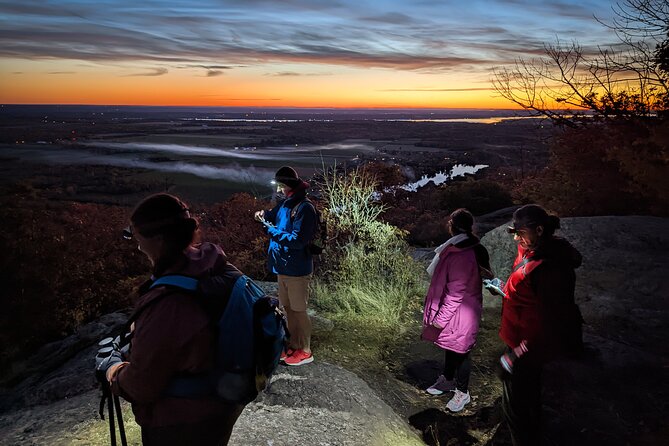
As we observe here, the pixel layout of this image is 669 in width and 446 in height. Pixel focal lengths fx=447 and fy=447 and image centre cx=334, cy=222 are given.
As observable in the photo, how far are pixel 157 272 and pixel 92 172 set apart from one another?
59.7 metres

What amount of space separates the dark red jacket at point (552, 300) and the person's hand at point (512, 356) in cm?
4

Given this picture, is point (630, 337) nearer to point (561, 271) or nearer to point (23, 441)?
point (561, 271)

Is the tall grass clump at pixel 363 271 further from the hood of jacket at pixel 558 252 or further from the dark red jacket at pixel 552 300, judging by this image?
the hood of jacket at pixel 558 252

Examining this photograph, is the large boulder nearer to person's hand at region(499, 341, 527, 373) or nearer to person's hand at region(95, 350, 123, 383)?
person's hand at region(499, 341, 527, 373)

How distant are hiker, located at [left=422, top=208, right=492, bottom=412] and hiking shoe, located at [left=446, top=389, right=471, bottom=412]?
263 mm

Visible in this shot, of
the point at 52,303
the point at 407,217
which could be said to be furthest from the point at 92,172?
the point at 52,303

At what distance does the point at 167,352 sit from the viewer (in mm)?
1729

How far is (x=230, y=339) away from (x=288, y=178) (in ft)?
8.48

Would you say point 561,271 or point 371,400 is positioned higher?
point 561,271

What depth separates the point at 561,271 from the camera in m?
2.74

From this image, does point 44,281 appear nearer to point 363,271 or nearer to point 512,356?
point 363,271

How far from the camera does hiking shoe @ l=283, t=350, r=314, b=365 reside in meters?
4.71

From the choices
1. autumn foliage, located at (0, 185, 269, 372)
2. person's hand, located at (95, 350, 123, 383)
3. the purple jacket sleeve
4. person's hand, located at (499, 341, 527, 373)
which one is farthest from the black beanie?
autumn foliage, located at (0, 185, 269, 372)

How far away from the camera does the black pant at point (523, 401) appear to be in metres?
2.97
